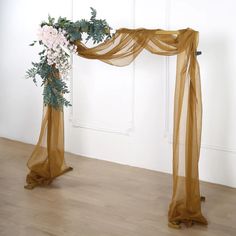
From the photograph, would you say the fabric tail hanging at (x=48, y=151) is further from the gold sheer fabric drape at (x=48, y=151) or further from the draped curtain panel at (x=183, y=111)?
the draped curtain panel at (x=183, y=111)

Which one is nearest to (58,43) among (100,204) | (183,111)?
(183,111)

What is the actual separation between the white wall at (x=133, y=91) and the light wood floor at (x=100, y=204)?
26 cm

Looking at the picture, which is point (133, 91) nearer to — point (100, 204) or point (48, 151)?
point (48, 151)

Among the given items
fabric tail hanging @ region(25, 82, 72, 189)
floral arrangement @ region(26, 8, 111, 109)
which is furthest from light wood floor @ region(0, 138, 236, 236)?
floral arrangement @ region(26, 8, 111, 109)

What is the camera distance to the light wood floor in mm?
3053

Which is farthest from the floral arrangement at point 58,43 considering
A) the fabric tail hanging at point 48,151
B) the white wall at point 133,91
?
the white wall at point 133,91

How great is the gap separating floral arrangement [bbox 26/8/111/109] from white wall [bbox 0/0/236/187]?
0.79 metres

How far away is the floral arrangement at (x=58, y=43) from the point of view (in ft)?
11.4

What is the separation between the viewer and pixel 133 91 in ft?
14.3

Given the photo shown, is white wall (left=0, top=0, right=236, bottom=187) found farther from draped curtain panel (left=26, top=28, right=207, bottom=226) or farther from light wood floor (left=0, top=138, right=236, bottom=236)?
draped curtain panel (left=26, top=28, right=207, bottom=226)

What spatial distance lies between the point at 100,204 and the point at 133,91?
134 centimetres

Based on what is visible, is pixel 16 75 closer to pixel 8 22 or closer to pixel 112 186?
pixel 8 22

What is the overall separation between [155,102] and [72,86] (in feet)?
3.49

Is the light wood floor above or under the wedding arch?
under
